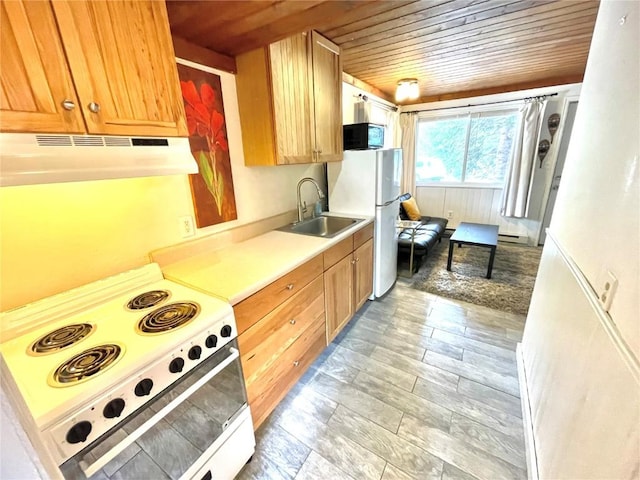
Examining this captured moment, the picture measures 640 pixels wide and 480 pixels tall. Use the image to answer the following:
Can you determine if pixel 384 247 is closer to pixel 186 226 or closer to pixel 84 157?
pixel 186 226

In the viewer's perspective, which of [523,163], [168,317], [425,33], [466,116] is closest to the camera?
[168,317]

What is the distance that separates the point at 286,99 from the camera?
1.70m

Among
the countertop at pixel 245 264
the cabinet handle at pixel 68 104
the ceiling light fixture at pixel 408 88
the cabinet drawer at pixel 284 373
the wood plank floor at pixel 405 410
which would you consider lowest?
the wood plank floor at pixel 405 410

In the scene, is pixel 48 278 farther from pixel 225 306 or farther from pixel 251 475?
pixel 251 475

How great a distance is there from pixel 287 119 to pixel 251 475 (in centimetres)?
201

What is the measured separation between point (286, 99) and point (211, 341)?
150 centimetres

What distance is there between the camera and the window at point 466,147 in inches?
163

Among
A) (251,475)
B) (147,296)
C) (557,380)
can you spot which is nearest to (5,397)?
(147,296)

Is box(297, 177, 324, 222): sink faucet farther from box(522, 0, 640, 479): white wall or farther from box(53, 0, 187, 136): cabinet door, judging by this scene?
box(522, 0, 640, 479): white wall

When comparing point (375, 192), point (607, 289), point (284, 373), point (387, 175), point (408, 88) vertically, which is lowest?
point (284, 373)

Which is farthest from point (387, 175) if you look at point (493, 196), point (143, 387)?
point (493, 196)

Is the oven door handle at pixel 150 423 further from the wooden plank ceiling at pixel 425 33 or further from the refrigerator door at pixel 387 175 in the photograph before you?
the refrigerator door at pixel 387 175

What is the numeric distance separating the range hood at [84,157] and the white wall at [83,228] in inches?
15.0

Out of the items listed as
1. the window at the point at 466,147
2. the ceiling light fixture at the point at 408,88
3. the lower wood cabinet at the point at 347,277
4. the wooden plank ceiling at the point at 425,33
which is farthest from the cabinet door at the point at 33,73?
the window at the point at 466,147
